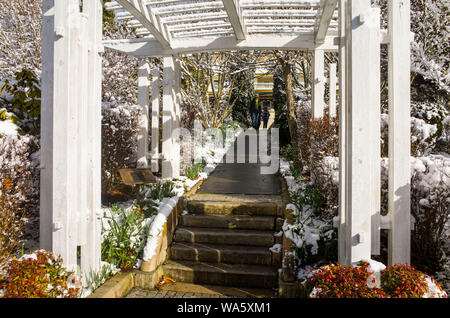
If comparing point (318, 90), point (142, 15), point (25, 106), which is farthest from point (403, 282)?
point (25, 106)

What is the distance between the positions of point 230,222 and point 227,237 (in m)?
0.30

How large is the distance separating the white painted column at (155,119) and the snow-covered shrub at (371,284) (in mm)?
4881

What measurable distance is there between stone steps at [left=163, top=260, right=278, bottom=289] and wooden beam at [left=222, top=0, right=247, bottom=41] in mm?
3248

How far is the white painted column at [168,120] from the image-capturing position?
6645mm

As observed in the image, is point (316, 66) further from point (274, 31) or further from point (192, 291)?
point (192, 291)

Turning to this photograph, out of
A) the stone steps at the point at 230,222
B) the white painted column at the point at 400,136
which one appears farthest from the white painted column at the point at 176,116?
the white painted column at the point at 400,136

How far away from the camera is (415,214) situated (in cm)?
354

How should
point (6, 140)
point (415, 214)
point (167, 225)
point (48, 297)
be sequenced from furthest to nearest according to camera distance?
1. point (167, 225)
2. point (6, 140)
3. point (415, 214)
4. point (48, 297)

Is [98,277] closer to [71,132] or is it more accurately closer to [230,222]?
[71,132]

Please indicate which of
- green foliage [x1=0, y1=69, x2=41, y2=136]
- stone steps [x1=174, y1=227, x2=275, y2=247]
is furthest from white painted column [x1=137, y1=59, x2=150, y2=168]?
stone steps [x1=174, y1=227, x2=275, y2=247]

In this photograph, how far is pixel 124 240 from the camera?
3.91 m

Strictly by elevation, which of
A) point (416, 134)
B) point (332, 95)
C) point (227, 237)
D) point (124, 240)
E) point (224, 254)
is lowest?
point (224, 254)
